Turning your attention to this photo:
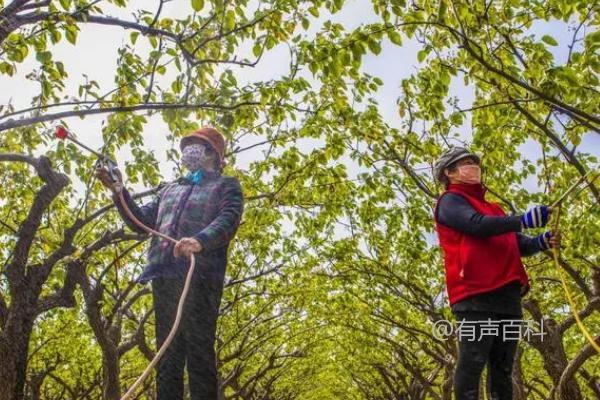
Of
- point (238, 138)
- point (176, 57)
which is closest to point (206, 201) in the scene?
point (176, 57)

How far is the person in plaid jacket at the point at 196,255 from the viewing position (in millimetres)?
3742

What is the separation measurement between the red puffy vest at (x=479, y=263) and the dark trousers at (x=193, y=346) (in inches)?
67.4

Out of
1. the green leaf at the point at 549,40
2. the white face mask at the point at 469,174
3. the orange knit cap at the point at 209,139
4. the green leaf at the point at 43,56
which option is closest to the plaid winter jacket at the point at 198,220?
the orange knit cap at the point at 209,139

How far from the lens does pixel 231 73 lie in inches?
227

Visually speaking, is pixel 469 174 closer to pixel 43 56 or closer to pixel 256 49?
pixel 256 49

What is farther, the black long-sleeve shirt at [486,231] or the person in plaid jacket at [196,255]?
the person in plaid jacket at [196,255]

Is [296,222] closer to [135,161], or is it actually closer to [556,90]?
[135,161]

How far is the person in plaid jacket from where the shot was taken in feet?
12.3

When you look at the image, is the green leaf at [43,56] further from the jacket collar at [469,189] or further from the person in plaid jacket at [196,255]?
the jacket collar at [469,189]

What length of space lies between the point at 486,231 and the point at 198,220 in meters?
2.10

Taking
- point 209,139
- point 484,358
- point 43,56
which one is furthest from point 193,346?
point 43,56

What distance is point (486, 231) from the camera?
11.5ft

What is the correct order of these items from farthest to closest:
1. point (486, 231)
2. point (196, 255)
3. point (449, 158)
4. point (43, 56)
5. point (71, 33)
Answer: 1. point (71, 33)
2. point (43, 56)
3. point (449, 158)
4. point (196, 255)
5. point (486, 231)

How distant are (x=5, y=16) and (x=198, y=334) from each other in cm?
296
